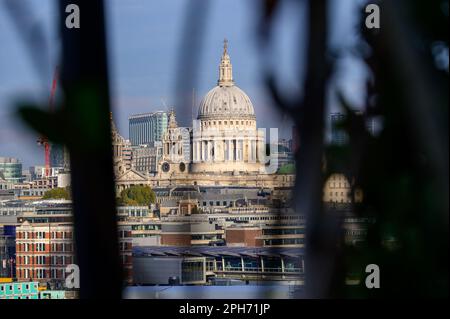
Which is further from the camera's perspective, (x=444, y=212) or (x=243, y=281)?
(x=243, y=281)

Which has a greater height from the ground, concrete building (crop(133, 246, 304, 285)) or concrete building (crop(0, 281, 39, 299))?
concrete building (crop(133, 246, 304, 285))

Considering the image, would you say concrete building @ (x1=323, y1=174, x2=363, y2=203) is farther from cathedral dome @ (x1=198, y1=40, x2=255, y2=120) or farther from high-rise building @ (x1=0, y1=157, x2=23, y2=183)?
high-rise building @ (x1=0, y1=157, x2=23, y2=183)

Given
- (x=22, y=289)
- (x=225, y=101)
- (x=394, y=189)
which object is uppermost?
(x=225, y=101)

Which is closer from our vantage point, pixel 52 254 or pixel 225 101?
pixel 225 101

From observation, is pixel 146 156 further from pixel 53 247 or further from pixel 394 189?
pixel 394 189

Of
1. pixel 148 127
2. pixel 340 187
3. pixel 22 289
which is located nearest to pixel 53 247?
pixel 22 289

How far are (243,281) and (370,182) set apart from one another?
377mm

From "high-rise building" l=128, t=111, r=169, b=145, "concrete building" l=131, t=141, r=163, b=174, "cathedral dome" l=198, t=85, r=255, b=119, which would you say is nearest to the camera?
"cathedral dome" l=198, t=85, r=255, b=119

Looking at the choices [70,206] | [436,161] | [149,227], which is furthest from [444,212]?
[149,227]

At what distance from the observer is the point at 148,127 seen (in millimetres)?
1082

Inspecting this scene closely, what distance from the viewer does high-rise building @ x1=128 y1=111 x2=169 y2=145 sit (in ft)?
3.35

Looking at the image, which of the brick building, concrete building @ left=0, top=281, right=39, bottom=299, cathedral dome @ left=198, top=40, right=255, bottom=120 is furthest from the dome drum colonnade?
concrete building @ left=0, top=281, right=39, bottom=299

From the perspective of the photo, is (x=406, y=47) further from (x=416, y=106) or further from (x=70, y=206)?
(x=70, y=206)

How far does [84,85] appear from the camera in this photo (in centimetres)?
39
